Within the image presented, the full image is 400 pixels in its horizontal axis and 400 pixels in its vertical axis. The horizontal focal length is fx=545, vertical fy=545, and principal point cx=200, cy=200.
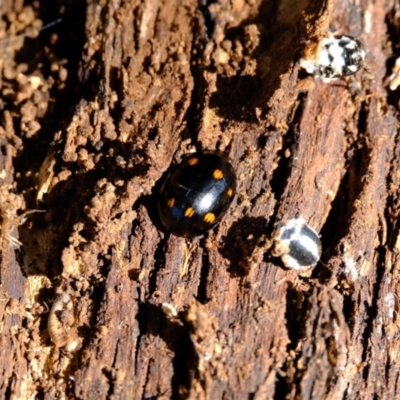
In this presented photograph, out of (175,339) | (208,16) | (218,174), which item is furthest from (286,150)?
(175,339)

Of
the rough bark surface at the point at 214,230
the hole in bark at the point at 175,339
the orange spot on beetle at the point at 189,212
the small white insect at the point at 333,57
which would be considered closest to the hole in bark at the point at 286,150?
the rough bark surface at the point at 214,230

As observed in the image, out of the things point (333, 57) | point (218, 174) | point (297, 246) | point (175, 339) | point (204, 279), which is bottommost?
point (175, 339)

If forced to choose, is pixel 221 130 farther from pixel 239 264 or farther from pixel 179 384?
pixel 179 384

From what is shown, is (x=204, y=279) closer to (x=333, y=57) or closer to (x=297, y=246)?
(x=297, y=246)

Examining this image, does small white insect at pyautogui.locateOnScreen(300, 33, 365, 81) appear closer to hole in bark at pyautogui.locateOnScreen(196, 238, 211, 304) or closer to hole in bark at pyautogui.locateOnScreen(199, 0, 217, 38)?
hole in bark at pyautogui.locateOnScreen(199, 0, 217, 38)

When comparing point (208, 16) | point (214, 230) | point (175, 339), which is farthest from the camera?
point (208, 16)

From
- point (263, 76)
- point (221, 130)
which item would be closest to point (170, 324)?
point (221, 130)
